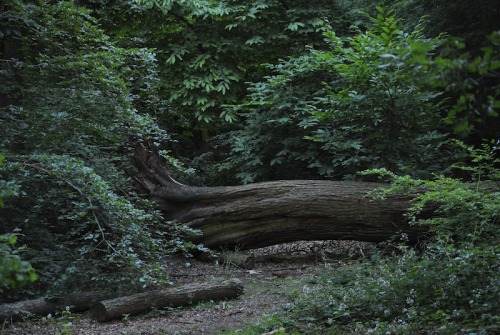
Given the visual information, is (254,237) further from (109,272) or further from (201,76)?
(201,76)

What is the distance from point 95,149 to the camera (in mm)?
7117

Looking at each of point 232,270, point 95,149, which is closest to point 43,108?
point 95,149

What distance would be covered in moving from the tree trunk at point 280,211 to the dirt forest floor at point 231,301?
1.08ft

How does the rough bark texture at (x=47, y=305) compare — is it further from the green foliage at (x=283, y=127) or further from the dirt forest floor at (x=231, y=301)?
the green foliage at (x=283, y=127)

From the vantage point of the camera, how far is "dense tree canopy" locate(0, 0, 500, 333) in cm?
562

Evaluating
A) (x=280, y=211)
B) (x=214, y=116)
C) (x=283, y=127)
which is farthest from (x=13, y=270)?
(x=214, y=116)

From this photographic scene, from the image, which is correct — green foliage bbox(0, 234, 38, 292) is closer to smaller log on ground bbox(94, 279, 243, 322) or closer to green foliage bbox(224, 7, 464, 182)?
smaller log on ground bbox(94, 279, 243, 322)

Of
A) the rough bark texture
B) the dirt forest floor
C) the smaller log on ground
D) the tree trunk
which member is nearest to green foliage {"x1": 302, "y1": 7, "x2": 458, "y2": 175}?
the tree trunk

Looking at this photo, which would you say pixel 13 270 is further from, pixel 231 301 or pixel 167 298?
pixel 231 301

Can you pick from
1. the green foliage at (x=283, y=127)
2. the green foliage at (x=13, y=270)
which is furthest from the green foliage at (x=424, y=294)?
the green foliage at (x=283, y=127)

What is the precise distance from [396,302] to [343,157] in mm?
3928

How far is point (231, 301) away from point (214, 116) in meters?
6.17

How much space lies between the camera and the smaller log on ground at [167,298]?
577cm

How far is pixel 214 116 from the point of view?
11.8m
